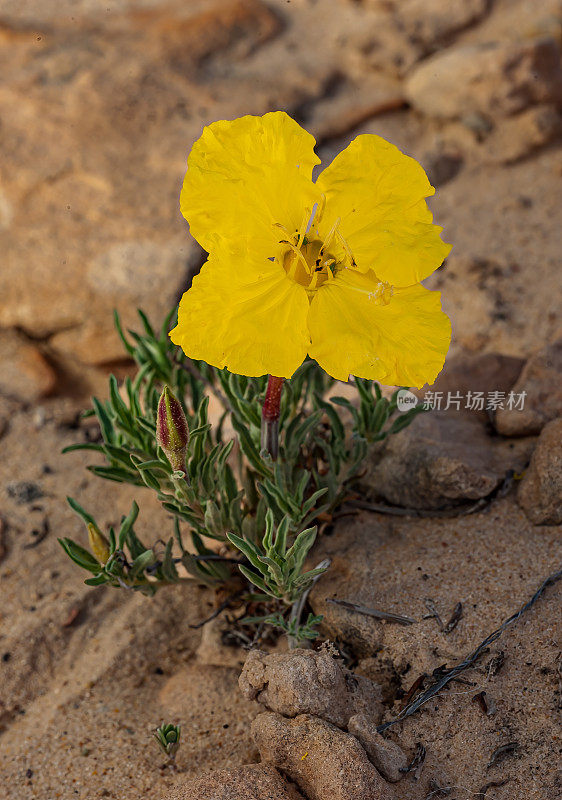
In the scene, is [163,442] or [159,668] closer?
[163,442]

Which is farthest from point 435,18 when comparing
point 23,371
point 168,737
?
point 168,737

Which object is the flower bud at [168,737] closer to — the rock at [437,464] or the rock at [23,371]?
the rock at [437,464]

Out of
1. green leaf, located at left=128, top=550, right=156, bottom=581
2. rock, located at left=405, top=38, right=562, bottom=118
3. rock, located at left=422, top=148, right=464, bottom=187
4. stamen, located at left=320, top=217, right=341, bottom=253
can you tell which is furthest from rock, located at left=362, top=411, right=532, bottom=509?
rock, located at left=405, top=38, right=562, bottom=118

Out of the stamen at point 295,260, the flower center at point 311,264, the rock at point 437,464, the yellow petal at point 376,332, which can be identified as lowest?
the rock at point 437,464

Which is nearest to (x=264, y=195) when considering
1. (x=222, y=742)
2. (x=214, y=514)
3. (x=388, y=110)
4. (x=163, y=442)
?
(x=163, y=442)

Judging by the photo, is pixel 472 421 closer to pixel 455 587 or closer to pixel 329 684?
pixel 455 587

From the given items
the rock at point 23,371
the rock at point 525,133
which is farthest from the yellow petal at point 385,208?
the rock at point 525,133

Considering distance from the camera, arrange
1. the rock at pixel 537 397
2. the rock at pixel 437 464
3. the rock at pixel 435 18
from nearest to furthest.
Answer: the rock at pixel 437 464, the rock at pixel 537 397, the rock at pixel 435 18
